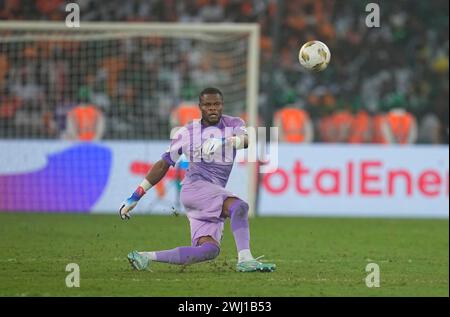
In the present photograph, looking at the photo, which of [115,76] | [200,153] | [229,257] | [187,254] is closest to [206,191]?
[200,153]

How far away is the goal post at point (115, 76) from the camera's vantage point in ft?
62.8

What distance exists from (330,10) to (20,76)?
8350 millimetres

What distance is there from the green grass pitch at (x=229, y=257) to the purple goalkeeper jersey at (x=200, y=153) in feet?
3.09

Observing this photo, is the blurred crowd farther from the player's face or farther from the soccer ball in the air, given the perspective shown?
the player's face

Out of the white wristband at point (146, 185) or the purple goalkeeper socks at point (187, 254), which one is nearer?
the purple goalkeeper socks at point (187, 254)

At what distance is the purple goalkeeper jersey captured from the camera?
10008mm

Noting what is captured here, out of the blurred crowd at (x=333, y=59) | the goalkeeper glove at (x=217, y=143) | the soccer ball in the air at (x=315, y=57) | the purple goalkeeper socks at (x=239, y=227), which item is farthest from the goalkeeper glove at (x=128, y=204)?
the blurred crowd at (x=333, y=59)

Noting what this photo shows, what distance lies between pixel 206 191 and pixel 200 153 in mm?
372

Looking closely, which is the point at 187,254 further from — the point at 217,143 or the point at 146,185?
the point at 217,143

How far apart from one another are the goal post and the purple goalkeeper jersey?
7829 millimetres

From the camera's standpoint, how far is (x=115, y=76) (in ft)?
68.1

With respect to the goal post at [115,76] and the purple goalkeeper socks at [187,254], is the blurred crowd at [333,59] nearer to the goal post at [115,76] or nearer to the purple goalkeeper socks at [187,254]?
the goal post at [115,76]

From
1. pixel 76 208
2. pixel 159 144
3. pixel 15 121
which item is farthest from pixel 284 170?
pixel 15 121
